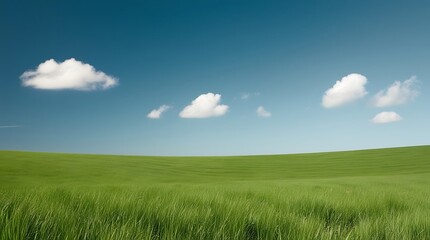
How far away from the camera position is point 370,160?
155ft

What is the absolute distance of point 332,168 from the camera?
138 ft

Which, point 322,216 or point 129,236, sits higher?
point 129,236

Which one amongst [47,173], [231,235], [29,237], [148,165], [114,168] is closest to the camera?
[29,237]

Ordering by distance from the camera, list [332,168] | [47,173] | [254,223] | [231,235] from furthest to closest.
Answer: [332,168]
[47,173]
[254,223]
[231,235]

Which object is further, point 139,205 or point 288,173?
point 288,173

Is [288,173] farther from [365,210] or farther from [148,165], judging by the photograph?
[365,210]

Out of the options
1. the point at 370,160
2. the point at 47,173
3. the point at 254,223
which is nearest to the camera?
the point at 254,223

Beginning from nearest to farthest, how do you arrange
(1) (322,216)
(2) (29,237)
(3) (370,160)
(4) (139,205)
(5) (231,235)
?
(2) (29,237)
(5) (231,235)
(4) (139,205)
(1) (322,216)
(3) (370,160)

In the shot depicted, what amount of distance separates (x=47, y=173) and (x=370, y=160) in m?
40.2

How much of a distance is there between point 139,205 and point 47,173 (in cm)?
2692

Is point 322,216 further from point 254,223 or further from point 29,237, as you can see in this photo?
point 29,237

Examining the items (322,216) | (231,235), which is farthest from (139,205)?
(322,216)

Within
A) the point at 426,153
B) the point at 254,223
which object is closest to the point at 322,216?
the point at 254,223

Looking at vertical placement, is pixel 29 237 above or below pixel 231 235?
above
